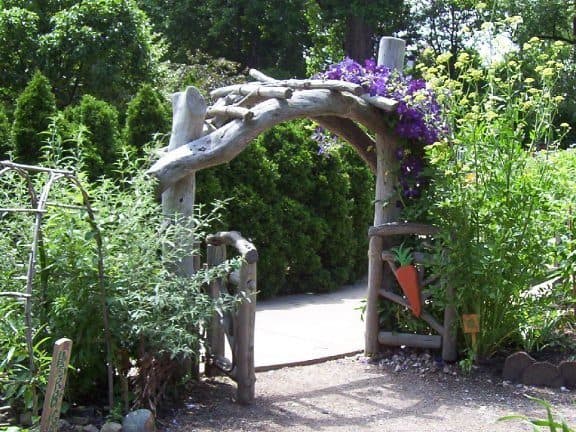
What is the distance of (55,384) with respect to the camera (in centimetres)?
345

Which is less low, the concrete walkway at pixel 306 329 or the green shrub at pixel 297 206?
the green shrub at pixel 297 206

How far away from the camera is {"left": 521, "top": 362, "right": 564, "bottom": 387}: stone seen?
5812 mm

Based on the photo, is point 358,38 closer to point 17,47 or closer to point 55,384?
point 17,47

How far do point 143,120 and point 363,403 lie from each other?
13.4 ft

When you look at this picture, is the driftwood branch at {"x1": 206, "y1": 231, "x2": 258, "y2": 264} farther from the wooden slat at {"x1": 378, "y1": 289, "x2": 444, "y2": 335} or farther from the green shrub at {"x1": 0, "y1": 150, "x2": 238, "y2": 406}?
the wooden slat at {"x1": 378, "y1": 289, "x2": 444, "y2": 335}

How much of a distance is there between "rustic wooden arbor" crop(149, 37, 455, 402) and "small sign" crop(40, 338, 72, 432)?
5.53 feet

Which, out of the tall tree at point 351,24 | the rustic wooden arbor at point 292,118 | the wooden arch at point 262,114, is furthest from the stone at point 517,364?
the tall tree at point 351,24

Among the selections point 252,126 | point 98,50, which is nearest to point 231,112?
point 252,126

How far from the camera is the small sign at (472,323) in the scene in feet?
19.5

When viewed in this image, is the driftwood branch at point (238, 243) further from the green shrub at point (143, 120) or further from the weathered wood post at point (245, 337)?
→ the green shrub at point (143, 120)

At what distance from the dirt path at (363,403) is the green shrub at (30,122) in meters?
3.34

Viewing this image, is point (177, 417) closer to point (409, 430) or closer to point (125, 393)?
point (125, 393)

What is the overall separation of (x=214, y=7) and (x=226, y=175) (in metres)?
17.4

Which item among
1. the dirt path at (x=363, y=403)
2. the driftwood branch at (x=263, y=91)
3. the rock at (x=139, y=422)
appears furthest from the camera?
the driftwood branch at (x=263, y=91)
